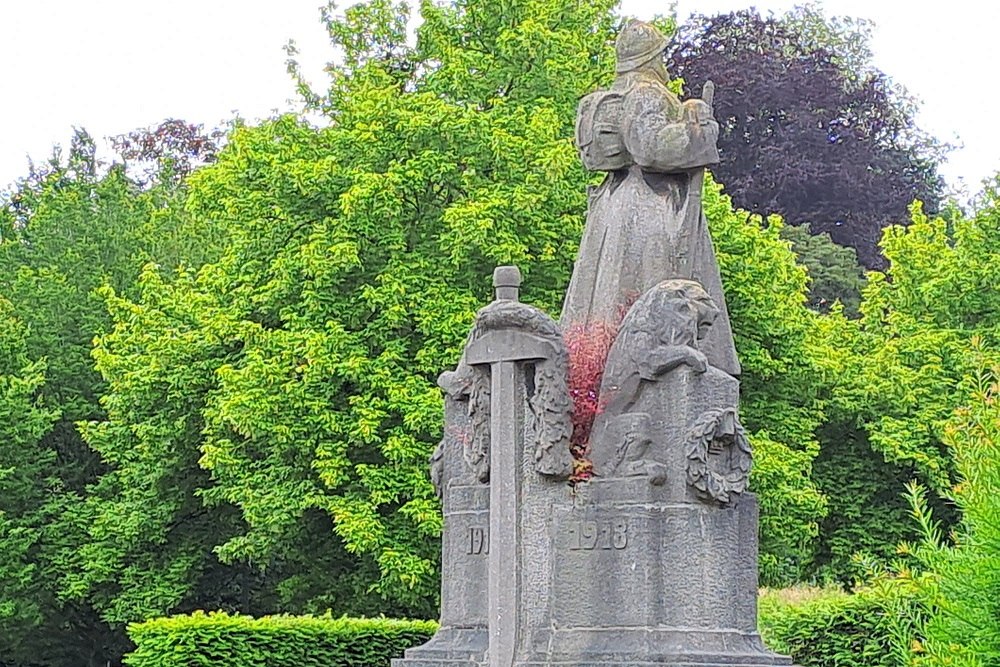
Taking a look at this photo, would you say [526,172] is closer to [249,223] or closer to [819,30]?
[249,223]

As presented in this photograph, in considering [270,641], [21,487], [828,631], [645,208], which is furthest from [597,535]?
[21,487]

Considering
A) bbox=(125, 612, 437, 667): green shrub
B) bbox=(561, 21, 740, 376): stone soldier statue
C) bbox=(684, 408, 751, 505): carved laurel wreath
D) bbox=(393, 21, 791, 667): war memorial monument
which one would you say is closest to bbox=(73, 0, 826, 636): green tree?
bbox=(125, 612, 437, 667): green shrub

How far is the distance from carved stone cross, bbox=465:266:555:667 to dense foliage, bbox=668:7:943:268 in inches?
1099

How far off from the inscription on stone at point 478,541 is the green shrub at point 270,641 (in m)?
8.39

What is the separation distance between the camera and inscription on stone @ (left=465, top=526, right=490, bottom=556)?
1084cm

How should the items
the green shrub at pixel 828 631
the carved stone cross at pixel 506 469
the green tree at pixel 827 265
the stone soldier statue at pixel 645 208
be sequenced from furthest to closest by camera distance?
the green tree at pixel 827 265, the green shrub at pixel 828 631, the stone soldier statue at pixel 645 208, the carved stone cross at pixel 506 469

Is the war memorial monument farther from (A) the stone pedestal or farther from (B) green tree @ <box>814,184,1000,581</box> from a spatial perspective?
(B) green tree @ <box>814,184,1000,581</box>

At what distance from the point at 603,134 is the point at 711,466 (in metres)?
2.53

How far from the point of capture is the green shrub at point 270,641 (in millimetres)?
19094

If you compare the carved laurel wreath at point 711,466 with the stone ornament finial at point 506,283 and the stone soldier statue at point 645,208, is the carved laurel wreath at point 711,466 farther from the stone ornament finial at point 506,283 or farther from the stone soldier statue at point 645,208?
the stone ornament finial at point 506,283

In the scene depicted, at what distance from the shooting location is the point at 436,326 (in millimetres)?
22875

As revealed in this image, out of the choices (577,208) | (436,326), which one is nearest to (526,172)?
(577,208)

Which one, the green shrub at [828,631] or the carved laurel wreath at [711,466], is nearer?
the carved laurel wreath at [711,466]

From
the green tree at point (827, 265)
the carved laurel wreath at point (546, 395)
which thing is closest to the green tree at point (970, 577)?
the carved laurel wreath at point (546, 395)
